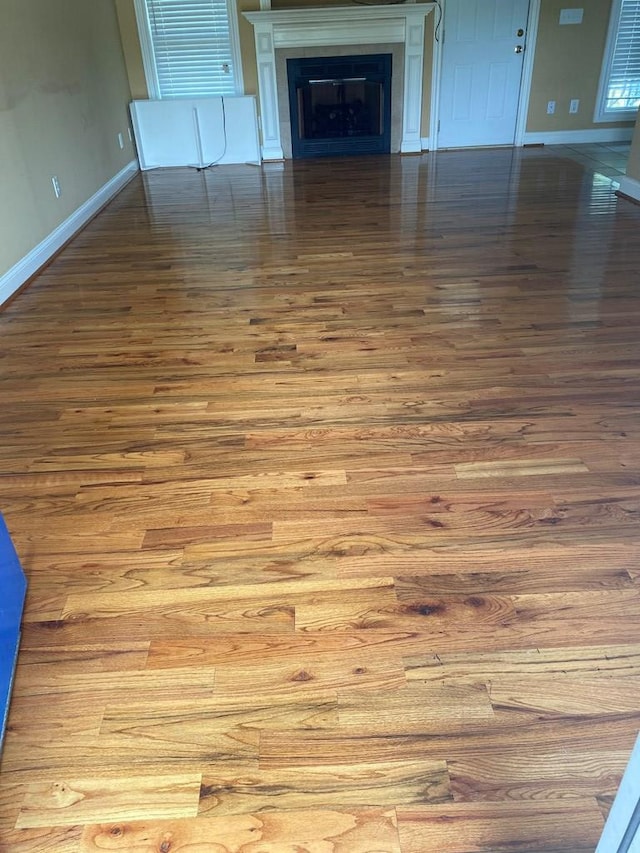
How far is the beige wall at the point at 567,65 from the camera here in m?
6.32

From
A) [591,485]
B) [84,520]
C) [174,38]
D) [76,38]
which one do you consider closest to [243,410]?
[84,520]

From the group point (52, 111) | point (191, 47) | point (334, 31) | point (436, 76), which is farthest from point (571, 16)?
point (52, 111)

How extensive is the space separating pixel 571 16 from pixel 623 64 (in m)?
0.79

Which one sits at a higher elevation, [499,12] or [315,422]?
[499,12]

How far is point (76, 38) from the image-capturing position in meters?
4.94

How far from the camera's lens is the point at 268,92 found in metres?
6.46

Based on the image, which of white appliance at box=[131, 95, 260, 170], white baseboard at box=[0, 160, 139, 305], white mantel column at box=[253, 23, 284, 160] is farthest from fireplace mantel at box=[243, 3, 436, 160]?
white baseboard at box=[0, 160, 139, 305]

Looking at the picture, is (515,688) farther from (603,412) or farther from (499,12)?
(499,12)

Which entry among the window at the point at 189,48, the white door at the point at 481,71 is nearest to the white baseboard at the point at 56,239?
the window at the point at 189,48

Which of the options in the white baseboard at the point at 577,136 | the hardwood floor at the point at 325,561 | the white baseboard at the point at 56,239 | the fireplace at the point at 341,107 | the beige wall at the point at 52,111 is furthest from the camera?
the white baseboard at the point at 577,136

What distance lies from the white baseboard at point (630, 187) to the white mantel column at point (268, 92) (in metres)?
3.46

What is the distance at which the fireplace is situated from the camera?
6.46 metres

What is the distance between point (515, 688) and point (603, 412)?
128 centimetres

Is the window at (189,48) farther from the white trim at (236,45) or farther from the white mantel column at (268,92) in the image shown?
the white mantel column at (268,92)
